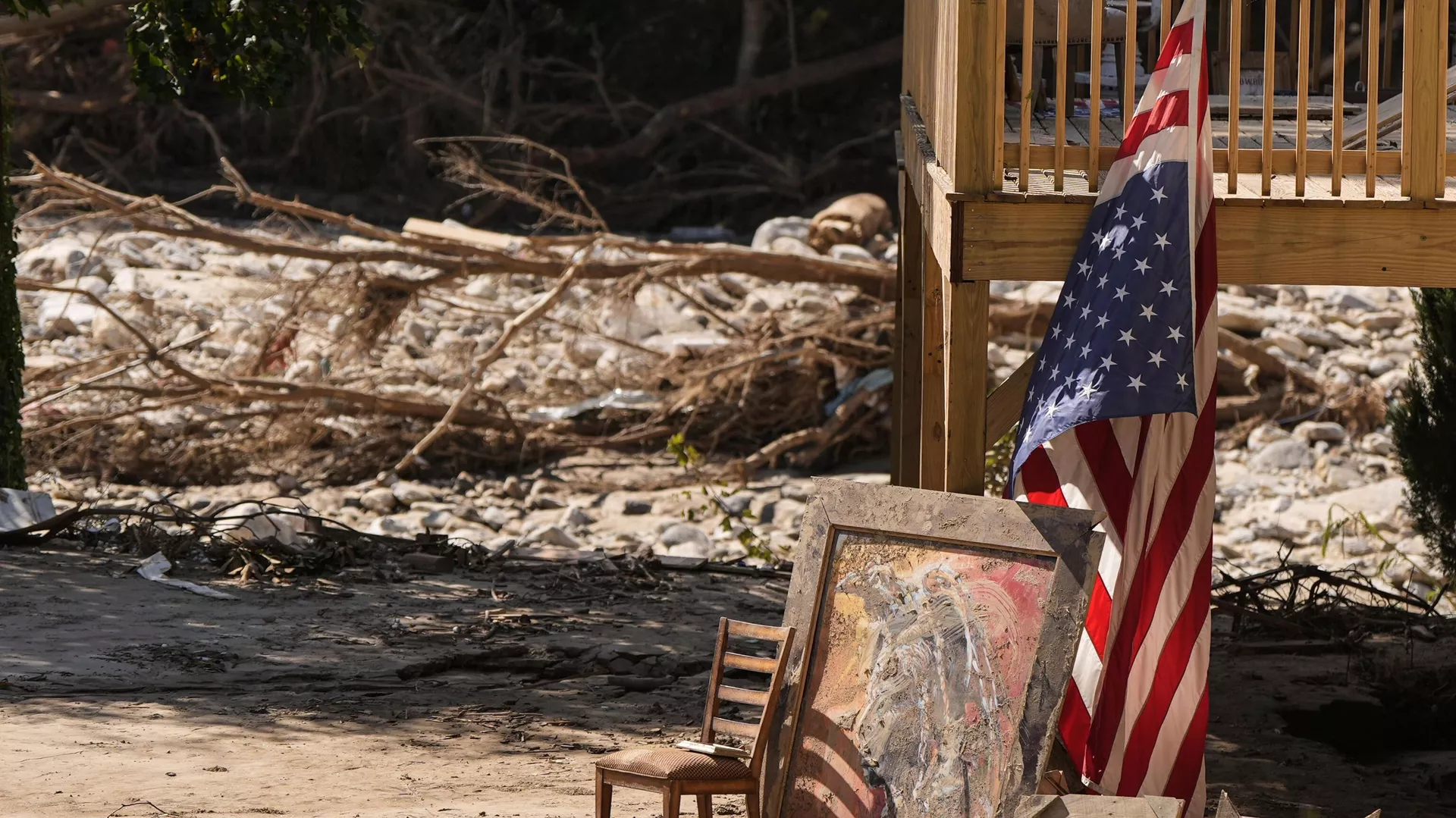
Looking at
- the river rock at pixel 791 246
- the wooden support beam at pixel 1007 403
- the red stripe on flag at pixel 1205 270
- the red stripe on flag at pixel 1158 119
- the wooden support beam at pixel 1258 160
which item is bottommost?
the wooden support beam at pixel 1007 403

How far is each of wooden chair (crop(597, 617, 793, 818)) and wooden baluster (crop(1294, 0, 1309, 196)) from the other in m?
1.95

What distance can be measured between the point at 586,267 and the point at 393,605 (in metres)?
4.44

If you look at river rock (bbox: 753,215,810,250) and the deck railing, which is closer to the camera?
the deck railing

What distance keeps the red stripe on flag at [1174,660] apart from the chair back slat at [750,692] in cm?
111

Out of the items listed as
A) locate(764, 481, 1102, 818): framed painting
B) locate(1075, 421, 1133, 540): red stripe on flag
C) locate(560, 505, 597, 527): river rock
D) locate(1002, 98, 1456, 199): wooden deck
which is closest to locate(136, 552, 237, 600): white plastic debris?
locate(560, 505, 597, 527): river rock

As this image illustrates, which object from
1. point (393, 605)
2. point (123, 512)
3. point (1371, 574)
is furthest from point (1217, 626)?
point (123, 512)

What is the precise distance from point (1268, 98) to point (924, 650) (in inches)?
71.7

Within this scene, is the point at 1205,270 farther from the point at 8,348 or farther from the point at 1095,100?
the point at 8,348

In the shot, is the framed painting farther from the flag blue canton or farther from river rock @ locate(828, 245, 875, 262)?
river rock @ locate(828, 245, 875, 262)

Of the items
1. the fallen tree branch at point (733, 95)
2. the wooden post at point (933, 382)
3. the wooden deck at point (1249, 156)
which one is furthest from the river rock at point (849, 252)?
the wooden post at point (933, 382)

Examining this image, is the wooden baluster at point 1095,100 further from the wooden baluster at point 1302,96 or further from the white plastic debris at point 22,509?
the white plastic debris at point 22,509

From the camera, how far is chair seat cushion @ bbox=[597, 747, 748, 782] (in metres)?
3.98

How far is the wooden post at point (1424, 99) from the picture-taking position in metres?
4.49

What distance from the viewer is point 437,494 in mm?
11266
